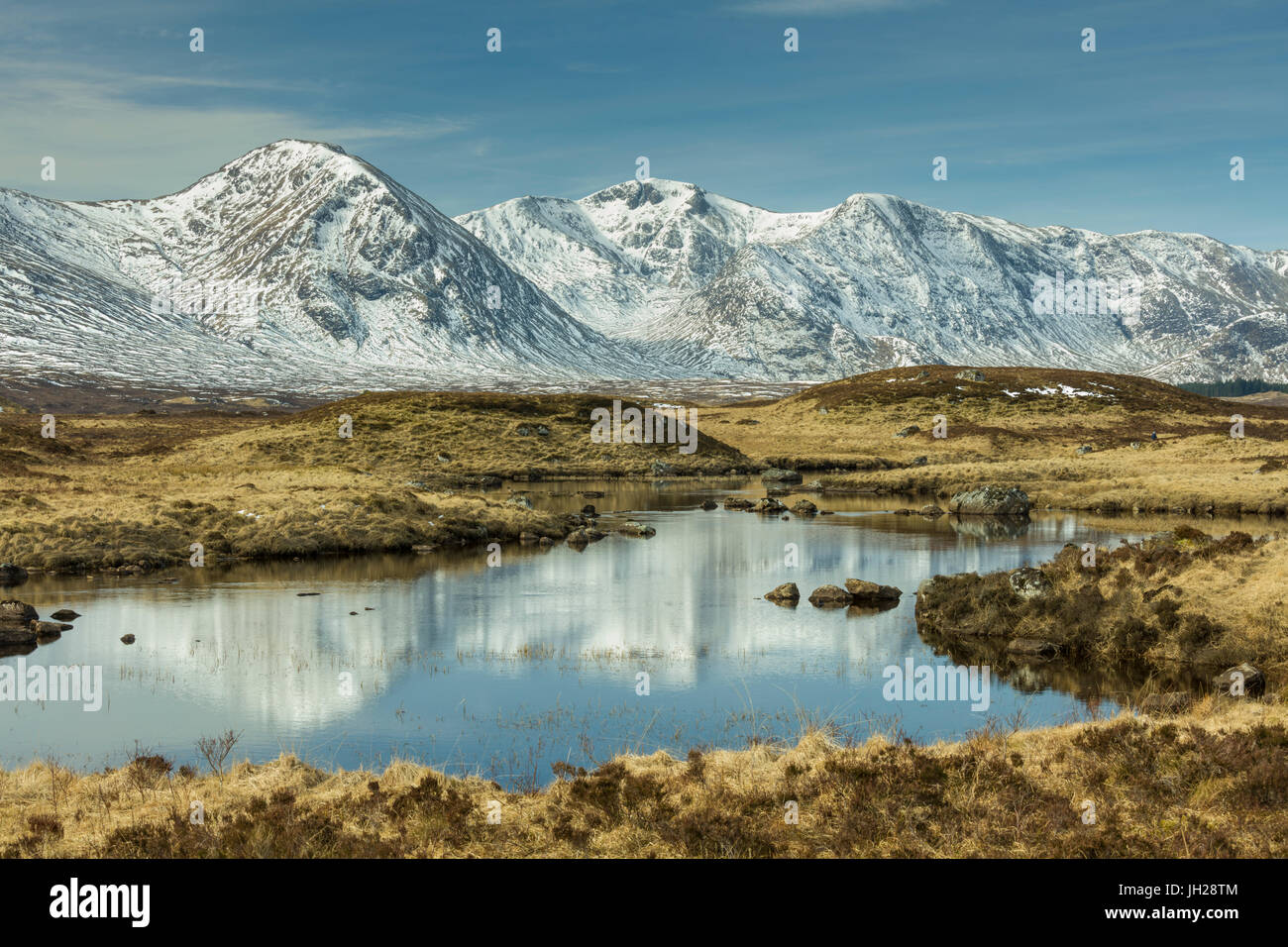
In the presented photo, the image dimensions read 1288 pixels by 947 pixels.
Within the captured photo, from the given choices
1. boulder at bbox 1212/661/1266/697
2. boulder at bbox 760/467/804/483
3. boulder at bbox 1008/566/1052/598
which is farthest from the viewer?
boulder at bbox 760/467/804/483

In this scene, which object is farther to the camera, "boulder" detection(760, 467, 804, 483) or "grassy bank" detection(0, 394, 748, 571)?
"boulder" detection(760, 467, 804, 483)

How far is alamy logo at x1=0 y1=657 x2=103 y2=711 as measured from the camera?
89.0ft

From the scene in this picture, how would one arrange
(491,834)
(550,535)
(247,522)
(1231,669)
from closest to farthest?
(491,834)
(1231,669)
(247,522)
(550,535)

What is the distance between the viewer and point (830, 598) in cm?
3981

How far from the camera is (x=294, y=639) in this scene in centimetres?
3381

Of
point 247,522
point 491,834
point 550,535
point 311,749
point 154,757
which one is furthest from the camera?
point 550,535

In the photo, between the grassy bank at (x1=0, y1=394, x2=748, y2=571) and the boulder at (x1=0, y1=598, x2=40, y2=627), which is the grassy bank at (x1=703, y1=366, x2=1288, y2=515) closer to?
the grassy bank at (x1=0, y1=394, x2=748, y2=571)

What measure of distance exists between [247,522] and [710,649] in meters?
30.8

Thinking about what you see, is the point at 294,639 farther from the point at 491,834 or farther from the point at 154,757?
the point at 491,834

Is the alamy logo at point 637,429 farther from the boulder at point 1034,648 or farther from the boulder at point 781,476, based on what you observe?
the boulder at point 1034,648
